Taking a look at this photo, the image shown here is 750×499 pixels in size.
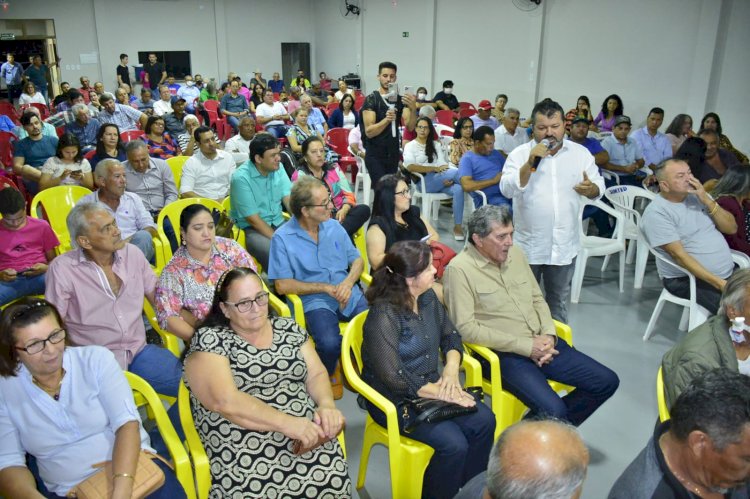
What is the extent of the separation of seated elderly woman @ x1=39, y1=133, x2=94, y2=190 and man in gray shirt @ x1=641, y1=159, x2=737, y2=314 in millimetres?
4115

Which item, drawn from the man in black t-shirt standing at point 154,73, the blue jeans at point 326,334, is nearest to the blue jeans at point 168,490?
the blue jeans at point 326,334

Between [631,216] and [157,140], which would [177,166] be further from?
[631,216]

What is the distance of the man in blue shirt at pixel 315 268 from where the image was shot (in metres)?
2.96

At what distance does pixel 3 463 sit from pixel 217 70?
15.0m

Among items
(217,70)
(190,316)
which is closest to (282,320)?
(190,316)

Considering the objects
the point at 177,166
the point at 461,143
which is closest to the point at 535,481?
the point at 177,166

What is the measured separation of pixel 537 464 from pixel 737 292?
4.22ft

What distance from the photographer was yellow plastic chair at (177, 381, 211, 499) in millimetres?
→ 1938

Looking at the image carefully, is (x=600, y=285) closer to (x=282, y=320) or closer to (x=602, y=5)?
(x=282, y=320)

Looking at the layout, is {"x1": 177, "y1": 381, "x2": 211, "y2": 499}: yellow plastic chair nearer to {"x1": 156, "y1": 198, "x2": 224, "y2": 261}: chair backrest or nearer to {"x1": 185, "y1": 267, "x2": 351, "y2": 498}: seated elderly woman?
{"x1": 185, "y1": 267, "x2": 351, "y2": 498}: seated elderly woman

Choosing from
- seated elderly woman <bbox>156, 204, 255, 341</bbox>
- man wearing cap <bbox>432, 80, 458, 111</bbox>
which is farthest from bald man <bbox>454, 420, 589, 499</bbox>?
man wearing cap <bbox>432, 80, 458, 111</bbox>

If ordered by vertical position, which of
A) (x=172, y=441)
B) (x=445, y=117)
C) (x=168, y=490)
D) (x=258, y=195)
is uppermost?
(x=445, y=117)

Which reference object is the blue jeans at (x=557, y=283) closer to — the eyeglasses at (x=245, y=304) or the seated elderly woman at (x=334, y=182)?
the seated elderly woman at (x=334, y=182)

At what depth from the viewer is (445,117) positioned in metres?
9.72
